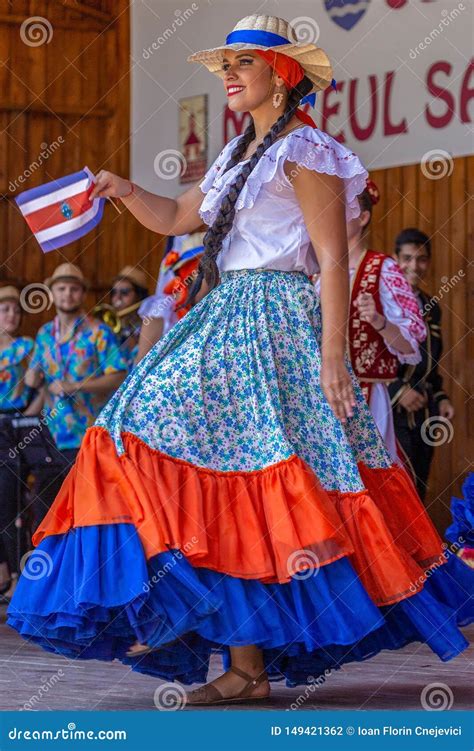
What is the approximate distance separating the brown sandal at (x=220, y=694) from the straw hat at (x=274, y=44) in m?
1.42

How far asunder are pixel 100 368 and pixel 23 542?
88 centimetres

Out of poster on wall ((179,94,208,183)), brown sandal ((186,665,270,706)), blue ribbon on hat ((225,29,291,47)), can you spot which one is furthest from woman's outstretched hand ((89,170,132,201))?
poster on wall ((179,94,208,183))

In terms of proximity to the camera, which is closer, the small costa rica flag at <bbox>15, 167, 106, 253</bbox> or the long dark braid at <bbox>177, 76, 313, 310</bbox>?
the long dark braid at <bbox>177, 76, 313, 310</bbox>

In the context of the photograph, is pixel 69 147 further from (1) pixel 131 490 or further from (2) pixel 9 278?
(1) pixel 131 490

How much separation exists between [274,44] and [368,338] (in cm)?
168

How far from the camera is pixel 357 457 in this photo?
322cm


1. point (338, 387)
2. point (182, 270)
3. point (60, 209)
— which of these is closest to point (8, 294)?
point (182, 270)

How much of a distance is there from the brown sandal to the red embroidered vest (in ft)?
6.08

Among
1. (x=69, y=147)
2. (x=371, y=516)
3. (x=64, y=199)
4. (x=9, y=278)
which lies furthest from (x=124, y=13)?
(x=371, y=516)

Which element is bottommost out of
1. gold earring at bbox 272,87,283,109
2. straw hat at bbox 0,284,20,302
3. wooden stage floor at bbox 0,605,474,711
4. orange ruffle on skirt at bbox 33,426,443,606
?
wooden stage floor at bbox 0,605,474,711

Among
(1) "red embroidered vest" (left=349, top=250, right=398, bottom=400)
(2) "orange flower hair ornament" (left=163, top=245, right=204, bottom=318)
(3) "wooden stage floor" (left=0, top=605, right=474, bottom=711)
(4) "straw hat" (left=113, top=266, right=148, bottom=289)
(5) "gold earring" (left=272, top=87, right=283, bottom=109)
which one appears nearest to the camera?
(3) "wooden stage floor" (left=0, top=605, right=474, bottom=711)

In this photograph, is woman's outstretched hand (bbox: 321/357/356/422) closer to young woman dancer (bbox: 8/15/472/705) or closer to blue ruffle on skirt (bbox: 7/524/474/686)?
young woman dancer (bbox: 8/15/472/705)

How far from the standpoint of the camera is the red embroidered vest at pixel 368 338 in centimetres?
468

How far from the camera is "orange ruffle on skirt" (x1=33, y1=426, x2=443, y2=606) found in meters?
2.79
